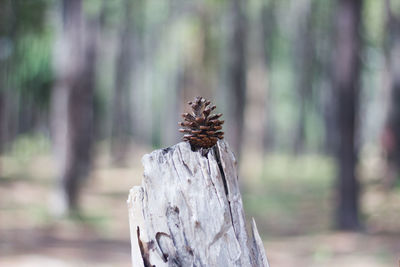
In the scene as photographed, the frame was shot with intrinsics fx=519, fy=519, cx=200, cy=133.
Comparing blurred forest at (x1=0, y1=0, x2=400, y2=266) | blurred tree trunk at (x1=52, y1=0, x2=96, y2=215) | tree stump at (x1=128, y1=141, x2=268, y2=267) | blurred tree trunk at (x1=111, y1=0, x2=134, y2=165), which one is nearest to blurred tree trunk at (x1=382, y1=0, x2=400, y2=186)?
blurred forest at (x1=0, y1=0, x2=400, y2=266)

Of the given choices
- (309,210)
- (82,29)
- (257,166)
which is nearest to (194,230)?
(82,29)

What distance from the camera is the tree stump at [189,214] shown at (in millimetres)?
2539

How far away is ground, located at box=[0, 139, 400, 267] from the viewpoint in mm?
9023

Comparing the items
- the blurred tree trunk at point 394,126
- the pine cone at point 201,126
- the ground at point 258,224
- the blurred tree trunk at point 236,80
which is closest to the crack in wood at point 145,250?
the pine cone at point 201,126

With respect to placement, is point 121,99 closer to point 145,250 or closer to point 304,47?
point 304,47

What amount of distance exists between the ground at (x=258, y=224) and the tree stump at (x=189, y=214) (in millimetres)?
6302

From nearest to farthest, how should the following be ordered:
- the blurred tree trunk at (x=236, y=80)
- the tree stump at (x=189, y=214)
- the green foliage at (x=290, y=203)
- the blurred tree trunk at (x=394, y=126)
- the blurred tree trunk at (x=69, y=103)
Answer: the tree stump at (x=189, y=214)
the blurred tree trunk at (x=69, y=103)
the green foliage at (x=290, y=203)
the blurred tree trunk at (x=394, y=126)
the blurred tree trunk at (x=236, y=80)

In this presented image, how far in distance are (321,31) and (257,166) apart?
1195 centimetres

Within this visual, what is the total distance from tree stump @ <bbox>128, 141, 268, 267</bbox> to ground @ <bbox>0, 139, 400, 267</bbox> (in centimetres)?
630

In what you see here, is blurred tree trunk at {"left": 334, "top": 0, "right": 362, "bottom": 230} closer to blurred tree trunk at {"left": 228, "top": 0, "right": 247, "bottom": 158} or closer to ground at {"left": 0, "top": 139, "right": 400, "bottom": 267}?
ground at {"left": 0, "top": 139, "right": 400, "bottom": 267}

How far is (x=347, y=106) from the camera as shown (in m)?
10.7

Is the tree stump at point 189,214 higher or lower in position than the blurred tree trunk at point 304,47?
lower

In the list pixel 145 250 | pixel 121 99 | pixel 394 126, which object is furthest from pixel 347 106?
pixel 121 99

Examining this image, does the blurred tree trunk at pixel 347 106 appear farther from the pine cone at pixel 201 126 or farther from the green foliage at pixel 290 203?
the pine cone at pixel 201 126
